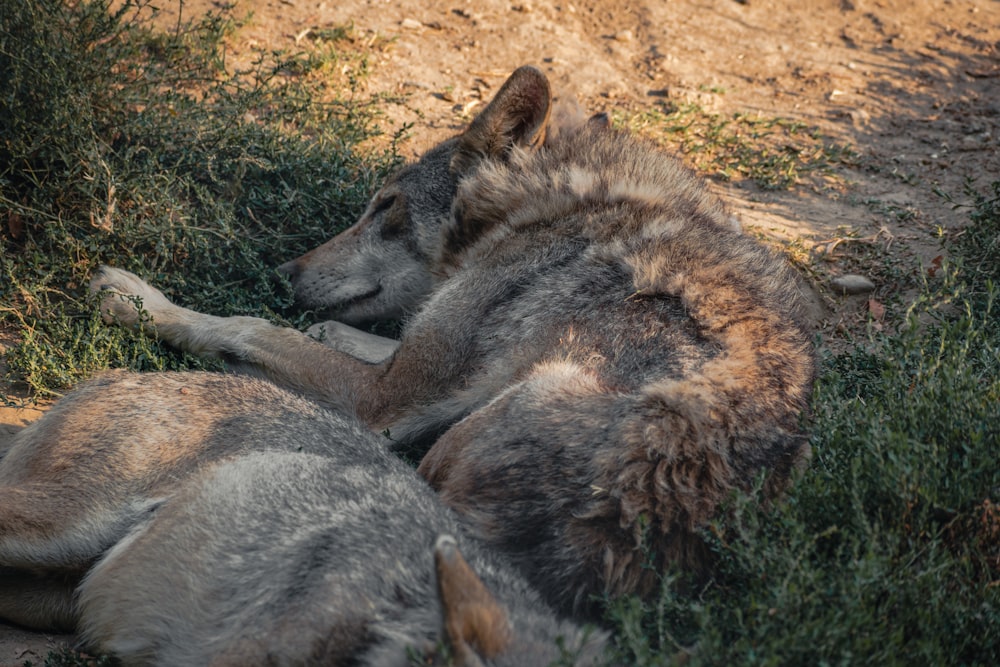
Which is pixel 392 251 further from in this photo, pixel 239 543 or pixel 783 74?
pixel 783 74

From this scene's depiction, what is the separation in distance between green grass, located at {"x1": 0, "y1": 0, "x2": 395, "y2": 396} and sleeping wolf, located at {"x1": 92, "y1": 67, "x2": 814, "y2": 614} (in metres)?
0.32

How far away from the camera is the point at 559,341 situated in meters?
4.01

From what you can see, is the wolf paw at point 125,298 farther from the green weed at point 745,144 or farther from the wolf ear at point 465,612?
the green weed at point 745,144

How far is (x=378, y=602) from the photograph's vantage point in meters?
2.56

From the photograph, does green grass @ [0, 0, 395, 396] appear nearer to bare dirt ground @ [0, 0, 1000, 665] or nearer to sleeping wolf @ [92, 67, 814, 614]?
sleeping wolf @ [92, 67, 814, 614]

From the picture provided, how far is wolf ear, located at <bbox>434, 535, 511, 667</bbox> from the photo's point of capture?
220 centimetres

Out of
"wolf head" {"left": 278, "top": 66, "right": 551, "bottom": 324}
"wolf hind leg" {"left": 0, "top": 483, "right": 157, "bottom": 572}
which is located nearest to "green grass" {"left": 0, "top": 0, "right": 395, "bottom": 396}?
"wolf head" {"left": 278, "top": 66, "right": 551, "bottom": 324}

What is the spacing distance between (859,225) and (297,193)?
3.79 m

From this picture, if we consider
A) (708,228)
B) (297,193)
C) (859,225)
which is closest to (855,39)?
(859,225)

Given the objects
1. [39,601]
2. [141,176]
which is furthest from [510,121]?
[39,601]

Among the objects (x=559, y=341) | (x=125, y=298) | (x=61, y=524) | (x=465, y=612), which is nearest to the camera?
(x=465, y=612)

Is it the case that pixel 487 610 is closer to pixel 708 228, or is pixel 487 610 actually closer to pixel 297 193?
pixel 708 228

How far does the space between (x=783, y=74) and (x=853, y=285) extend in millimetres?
3016

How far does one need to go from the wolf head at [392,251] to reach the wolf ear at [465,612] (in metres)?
3.05
